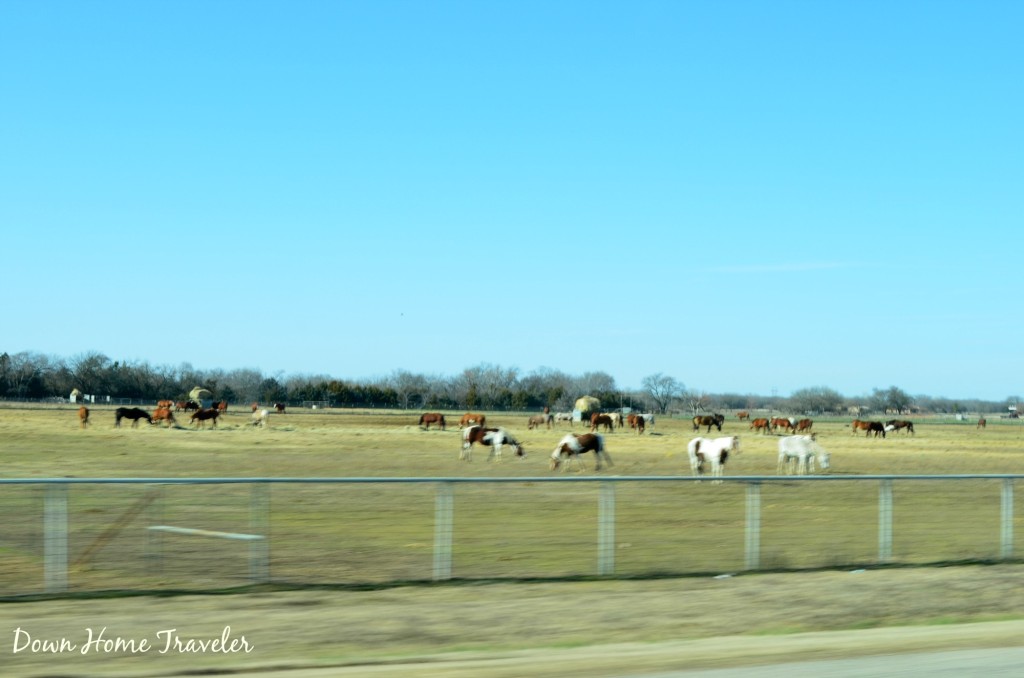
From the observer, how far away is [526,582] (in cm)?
1488

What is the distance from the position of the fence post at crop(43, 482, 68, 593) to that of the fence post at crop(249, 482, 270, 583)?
2028 mm

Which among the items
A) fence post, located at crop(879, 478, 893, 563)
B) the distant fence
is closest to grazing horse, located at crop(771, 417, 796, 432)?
the distant fence

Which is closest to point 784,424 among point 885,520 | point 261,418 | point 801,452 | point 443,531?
point 261,418

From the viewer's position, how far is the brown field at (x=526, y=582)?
35.7 ft

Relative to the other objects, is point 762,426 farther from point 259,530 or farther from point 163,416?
point 259,530

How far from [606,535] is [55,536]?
6731 millimetres

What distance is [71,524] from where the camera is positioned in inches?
534

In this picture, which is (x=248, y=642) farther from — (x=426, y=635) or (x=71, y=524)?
(x=71, y=524)

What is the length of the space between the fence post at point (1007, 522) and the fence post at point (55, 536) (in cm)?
1310

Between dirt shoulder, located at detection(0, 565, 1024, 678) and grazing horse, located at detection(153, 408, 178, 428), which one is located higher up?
grazing horse, located at detection(153, 408, 178, 428)

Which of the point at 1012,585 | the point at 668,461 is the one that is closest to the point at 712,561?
the point at 1012,585

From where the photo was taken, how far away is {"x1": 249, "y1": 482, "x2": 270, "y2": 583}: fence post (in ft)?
45.4

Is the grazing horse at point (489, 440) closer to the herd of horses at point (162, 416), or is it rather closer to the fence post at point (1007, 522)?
the fence post at point (1007, 522)

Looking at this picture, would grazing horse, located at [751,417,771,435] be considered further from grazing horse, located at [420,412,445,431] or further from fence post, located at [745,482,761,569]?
fence post, located at [745,482,761,569]
